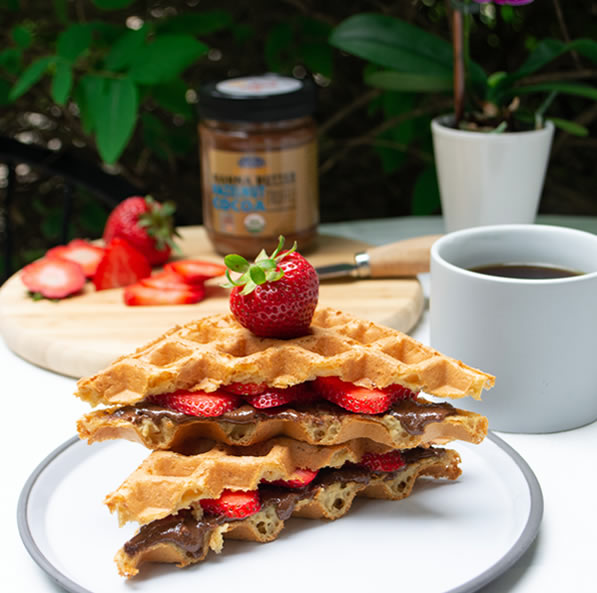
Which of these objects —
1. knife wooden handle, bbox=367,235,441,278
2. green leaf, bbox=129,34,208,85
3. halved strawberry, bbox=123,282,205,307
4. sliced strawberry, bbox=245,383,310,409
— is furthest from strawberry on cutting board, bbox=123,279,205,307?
sliced strawberry, bbox=245,383,310,409

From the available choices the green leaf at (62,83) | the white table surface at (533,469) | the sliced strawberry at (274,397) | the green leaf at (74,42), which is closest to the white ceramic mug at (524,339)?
the white table surface at (533,469)

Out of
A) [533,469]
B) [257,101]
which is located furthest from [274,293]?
[257,101]

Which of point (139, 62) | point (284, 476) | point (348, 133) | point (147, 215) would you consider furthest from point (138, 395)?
point (348, 133)

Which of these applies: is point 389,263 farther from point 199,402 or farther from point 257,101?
point 199,402

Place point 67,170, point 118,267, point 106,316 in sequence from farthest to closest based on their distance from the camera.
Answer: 1. point 67,170
2. point 118,267
3. point 106,316

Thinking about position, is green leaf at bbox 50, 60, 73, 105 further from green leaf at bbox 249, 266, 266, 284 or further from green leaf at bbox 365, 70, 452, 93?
green leaf at bbox 249, 266, 266, 284

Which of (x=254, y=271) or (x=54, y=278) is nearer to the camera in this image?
(x=254, y=271)
